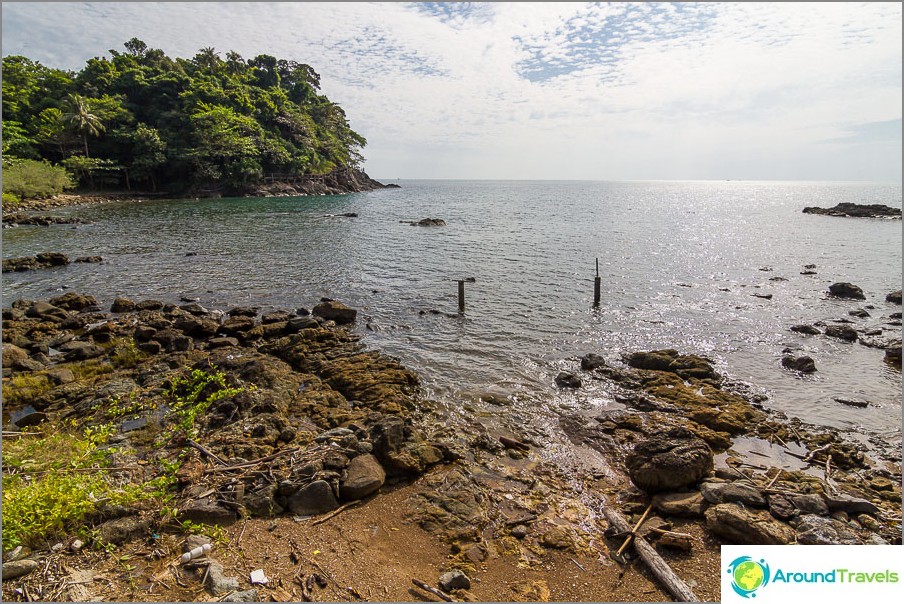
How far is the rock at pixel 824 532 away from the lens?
743 cm

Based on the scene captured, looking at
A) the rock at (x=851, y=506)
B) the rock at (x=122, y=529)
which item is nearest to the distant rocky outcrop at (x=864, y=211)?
the rock at (x=851, y=506)

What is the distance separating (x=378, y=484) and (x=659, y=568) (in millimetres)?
5250

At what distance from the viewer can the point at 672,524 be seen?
26.8 ft

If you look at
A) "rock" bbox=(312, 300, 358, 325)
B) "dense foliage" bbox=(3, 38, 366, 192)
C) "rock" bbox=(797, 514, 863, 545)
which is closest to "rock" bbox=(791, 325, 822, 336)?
"rock" bbox=(797, 514, 863, 545)

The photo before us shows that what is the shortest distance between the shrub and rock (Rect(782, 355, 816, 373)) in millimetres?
73993

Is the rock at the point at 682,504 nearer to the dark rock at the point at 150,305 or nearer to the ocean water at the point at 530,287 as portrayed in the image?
the ocean water at the point at 530,287

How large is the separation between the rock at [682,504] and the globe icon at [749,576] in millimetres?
3121

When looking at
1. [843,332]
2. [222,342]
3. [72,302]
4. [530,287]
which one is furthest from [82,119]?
[843,332]

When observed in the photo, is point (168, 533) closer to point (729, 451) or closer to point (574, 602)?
point (574, 602)

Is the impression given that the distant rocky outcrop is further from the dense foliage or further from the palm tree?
the palm tree

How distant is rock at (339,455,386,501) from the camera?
845 cm

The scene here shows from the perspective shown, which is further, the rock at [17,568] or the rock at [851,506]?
the rock at [851,506]

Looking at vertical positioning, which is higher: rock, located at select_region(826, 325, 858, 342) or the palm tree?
the palm tree

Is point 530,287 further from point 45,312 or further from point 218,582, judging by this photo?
point 45,312
